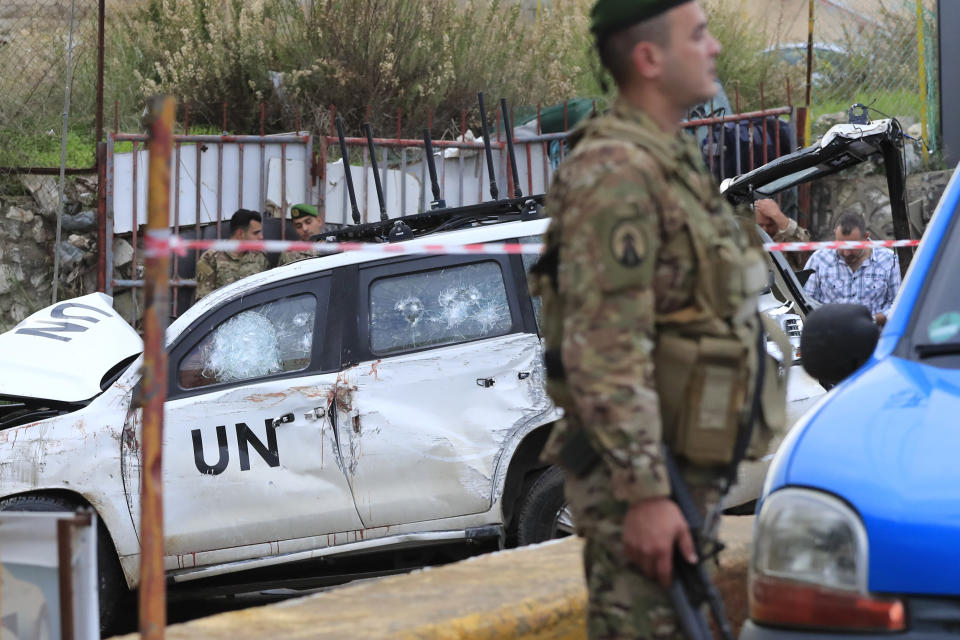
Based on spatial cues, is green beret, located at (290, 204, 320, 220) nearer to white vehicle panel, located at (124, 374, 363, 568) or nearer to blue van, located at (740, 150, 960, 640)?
white vehicle panel, located at (124, 374, 363, 568)

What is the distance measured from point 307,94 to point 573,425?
10.7 m

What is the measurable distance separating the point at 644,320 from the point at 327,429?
3670 mm

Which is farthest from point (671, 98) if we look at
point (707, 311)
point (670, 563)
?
point (670, 563)

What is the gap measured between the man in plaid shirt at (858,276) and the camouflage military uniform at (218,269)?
13.1 ft

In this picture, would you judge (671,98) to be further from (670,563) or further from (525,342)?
(525,342)

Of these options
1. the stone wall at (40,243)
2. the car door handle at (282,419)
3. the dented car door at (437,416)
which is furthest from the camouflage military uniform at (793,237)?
the stone wall at (40,243)

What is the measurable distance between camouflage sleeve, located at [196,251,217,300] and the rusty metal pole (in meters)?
6.70

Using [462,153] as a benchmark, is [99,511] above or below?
below

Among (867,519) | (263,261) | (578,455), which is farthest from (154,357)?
(263,261)

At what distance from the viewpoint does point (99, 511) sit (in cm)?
579

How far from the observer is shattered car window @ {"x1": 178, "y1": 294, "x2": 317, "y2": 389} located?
5891mm

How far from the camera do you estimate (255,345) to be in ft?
19.4

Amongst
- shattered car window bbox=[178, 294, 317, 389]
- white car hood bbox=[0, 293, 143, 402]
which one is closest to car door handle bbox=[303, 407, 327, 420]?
shattered car window bbox=[178, 294, 317, 389]

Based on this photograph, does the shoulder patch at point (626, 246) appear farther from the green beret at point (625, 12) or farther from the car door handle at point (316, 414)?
the car door handle at point (316, 414)
